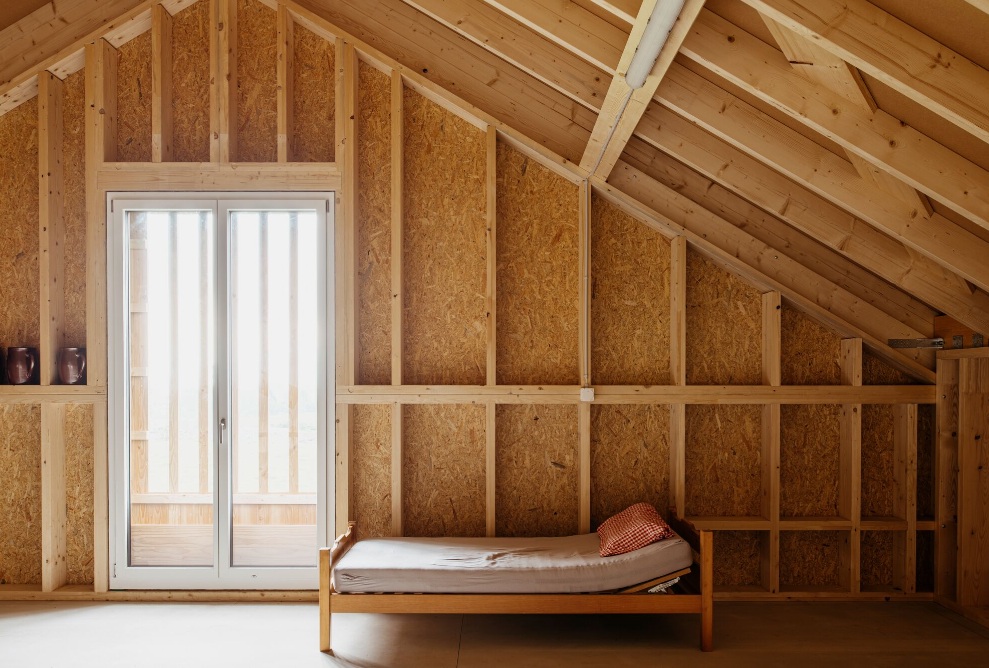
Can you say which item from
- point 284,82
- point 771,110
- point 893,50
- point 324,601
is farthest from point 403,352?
point 893,50

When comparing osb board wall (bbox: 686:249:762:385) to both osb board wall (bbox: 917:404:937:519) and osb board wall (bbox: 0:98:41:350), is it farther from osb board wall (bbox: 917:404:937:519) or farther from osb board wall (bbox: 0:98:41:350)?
osb board wall (bbox: 0:98:41:350)

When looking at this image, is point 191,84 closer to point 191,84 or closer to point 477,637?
point 191,84

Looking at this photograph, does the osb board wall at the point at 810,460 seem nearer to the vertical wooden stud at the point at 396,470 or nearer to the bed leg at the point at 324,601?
the vertical wooden stud at the point at 396,470

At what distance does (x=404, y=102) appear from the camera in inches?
170

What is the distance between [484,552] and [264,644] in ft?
3.97

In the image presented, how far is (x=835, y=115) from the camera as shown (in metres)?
2.50

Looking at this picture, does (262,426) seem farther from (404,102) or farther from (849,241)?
(849,241)

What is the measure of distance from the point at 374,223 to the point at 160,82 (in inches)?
60.1

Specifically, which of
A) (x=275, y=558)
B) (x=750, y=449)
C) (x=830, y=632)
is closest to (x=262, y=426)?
(x=275, y=558)

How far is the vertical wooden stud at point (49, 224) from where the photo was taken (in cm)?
414

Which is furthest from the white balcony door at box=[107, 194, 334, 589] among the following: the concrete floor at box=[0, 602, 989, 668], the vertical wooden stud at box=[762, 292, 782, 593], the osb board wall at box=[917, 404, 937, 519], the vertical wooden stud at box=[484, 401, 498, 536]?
the osb board wall at box=[917, 404, 937, 519]

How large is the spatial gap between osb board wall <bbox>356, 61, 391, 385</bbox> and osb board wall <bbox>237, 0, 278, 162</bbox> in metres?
0.56

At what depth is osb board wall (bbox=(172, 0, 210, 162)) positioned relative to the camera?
430cm

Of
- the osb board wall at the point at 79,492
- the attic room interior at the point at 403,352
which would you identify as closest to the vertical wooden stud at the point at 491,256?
the attic room interior at the point at 403,352
